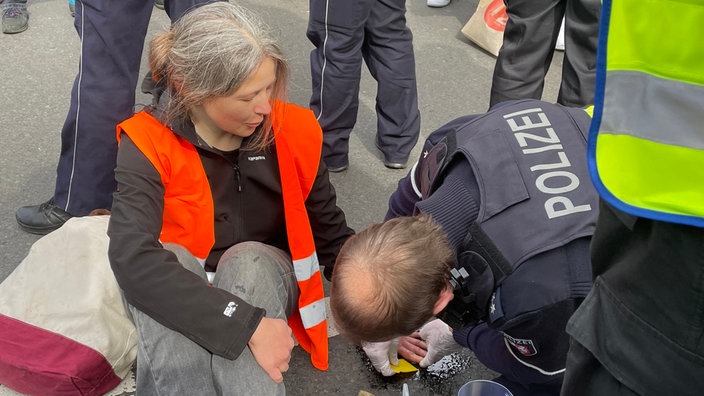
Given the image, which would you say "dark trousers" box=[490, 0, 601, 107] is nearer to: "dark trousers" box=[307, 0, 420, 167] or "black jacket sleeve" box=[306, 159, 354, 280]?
"dark trousers" box=[307, 0, 420, 167]

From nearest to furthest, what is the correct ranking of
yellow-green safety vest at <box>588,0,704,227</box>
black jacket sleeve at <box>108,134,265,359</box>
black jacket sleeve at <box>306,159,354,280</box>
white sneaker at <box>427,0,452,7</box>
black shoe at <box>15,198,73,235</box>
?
yellow-green safety vest at <box>588,0,704,227</box> < black jacket sleeve at <box>108,134,265,359</box> < black jacket sleeve at <box>306,159,354,280</box> < black shoe at <box>15,198,73,235</box> < white sneaker at <box>427,0,452,7</box>

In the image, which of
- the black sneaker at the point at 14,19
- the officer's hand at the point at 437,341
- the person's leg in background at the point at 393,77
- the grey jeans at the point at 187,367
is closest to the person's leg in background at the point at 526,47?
→ the person's leg in background at the point at 393,77

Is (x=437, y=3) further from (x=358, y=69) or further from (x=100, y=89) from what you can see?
(x=100, y=89)

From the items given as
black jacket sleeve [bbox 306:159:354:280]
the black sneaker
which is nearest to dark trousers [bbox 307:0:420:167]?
black jacket sleeve [bbox 306:159:354:280]

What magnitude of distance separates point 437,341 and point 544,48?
1.43 metres

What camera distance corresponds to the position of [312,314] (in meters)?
2.26

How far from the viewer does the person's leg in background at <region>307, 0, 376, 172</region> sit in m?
2.86

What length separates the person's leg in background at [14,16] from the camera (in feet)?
13.0

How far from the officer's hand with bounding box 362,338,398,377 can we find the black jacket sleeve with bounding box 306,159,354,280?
0.34 metres

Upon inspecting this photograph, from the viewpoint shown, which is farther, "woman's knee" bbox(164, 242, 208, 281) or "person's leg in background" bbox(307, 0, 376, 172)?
"person's leg in background" bbox(307, 0, 376, 172)

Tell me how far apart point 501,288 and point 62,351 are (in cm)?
116

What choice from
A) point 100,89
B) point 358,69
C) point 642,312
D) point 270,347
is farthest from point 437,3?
point 642,312

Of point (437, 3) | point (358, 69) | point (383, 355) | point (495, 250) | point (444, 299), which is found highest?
point (495, 250)

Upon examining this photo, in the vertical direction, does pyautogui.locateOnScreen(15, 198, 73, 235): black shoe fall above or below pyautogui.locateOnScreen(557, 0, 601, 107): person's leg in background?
below
